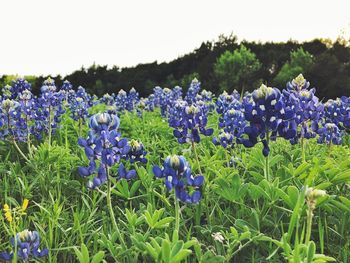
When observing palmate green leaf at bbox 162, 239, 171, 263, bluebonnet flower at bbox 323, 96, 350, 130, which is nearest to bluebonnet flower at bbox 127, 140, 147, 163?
palmate green leaf at bbox 162, 239, 171, 263

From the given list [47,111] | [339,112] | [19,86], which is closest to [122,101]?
[19,86]

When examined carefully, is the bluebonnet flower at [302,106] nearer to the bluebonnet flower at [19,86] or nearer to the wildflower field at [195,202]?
the wildflower field at [195,202]

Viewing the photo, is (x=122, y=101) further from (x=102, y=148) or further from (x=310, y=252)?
(x=310, y=252)

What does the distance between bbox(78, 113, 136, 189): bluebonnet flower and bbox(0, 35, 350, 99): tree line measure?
1101cm

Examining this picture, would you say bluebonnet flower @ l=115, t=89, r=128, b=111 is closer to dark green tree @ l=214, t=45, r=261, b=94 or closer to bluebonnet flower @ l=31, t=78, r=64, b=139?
bluebonnet flower @ l=31, t=78, r=64, b=139

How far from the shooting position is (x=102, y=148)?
3.00 m

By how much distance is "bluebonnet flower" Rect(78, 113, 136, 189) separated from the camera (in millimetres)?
2972

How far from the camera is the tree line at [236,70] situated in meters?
15.1

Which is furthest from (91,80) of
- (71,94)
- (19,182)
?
(19,182)

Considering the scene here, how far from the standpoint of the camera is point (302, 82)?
450 cm

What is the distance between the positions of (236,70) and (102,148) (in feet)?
43.5

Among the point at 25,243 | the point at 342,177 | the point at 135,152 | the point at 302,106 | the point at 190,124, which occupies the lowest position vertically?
the point at 25,243

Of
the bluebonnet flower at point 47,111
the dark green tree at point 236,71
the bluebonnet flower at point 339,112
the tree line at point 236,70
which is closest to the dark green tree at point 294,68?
the tree line at point 236,70

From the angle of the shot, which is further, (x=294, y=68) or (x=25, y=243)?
(x=294, y=68)
